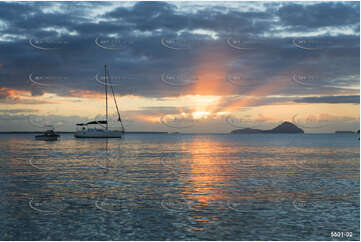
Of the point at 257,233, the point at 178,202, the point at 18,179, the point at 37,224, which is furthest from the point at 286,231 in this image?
the point at 18,179

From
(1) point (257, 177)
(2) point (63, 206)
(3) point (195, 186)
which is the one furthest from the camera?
(1) point (257, 177)

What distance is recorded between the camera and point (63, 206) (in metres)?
25.5

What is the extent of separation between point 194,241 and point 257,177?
26188 mm

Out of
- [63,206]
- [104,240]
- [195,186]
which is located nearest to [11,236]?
[104,240]

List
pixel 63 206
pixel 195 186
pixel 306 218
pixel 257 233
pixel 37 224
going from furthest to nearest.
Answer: pixel 195 186
pixel 63 206
pixel 306 218
pixel 37 224
pixel 257 233

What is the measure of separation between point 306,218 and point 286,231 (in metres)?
3.37

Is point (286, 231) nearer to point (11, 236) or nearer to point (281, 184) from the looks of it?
point (11, 236)

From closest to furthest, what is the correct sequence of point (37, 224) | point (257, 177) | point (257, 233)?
point (257, 233) < point (37, 224) < point (257, 177)

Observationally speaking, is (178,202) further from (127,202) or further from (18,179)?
(18,179)

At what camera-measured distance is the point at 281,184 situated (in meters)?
37.5

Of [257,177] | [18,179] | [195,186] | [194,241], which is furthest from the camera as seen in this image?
[257,177]

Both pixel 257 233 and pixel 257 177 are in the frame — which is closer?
pixel 257 233

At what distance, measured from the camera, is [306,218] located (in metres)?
22.5

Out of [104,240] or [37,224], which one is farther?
[37,224]
